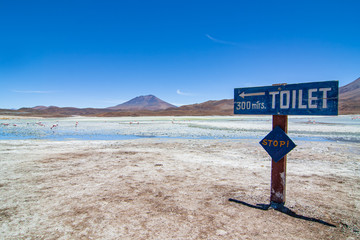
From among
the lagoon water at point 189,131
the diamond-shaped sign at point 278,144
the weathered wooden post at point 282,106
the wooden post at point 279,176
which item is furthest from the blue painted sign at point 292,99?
the lagoon water at point 189,131

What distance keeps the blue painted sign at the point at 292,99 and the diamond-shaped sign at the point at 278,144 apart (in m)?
0.35

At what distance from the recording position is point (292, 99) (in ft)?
11.8

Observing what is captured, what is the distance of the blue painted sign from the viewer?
10.8ft

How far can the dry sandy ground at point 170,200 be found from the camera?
305 centimetres

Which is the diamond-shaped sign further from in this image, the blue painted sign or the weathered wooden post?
the blue painted sign

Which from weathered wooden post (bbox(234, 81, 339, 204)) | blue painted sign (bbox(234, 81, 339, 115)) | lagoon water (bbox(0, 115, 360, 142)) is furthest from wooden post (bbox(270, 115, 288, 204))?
lagoon water (bbox(0, 115, 360, 142))

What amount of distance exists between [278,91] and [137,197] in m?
3.09

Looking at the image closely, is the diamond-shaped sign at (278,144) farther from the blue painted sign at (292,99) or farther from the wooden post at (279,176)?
the blue painted sign at (292,99)

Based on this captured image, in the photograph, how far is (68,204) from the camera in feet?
12.8

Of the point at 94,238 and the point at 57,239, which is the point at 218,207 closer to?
the point at 94,238

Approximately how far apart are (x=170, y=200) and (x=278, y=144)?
208 cm

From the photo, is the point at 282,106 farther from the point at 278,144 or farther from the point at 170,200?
the point at 170,200

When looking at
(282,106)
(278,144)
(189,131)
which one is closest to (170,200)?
(278,144)

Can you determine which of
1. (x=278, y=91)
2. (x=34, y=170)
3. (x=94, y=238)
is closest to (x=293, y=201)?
(x=278, y=91)
